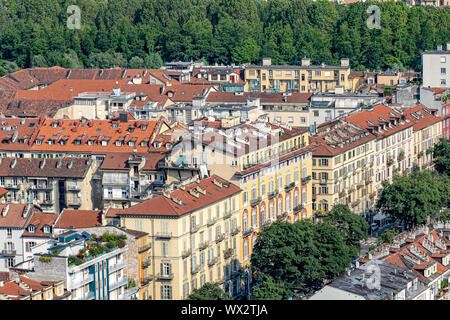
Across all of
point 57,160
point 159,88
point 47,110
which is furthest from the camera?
point 159,88

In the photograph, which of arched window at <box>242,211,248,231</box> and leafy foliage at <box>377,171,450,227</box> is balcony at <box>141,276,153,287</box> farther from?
leafy foliage at <box>377,171,450,227</box>

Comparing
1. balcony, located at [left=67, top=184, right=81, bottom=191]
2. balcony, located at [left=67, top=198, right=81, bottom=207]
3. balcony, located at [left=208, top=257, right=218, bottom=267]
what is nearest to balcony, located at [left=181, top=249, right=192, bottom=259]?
balcony, located at [left=208, top=257, right=218, bottom=267]

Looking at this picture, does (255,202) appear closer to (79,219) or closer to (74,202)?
(79,219)

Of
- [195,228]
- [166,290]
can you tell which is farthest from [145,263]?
[195,228]

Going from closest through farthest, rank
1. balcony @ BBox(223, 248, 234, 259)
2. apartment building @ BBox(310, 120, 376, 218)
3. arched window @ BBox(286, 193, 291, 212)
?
balcony @ BBox(223, 248, 234, 259)
arched window @ BBox(286, 193, 291, 212)
apartment building @ BBox(310, 120, 376, 218)
